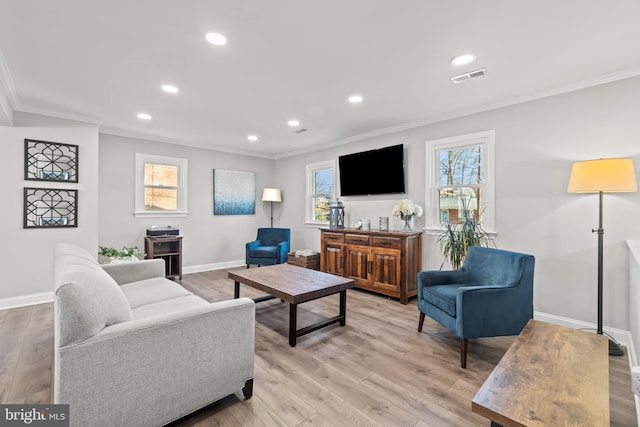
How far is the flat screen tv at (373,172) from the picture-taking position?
14.3 ft

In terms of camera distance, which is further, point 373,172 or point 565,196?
point 373,172

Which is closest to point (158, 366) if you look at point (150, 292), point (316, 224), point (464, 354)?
point (150, 292)

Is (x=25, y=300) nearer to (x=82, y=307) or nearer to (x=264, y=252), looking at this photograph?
(x=264, y=252)

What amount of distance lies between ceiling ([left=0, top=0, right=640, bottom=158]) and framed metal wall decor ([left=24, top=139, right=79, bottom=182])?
41 cm

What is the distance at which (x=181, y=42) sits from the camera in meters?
2.20

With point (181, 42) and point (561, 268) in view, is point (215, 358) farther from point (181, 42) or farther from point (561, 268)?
point (561, 268)

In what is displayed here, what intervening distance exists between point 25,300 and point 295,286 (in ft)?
11.3

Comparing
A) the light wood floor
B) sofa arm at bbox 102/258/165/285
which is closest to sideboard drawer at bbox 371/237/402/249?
the light wood floor

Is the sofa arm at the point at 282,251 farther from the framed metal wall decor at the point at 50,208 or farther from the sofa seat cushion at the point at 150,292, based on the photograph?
the framed metal wall decor at the point at 50,208

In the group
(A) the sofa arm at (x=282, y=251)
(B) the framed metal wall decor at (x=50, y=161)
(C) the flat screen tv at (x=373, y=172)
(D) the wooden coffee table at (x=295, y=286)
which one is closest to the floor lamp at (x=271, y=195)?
(A) the sofa arm at (x=282, y=251)

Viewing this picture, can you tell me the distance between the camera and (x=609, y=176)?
236cm

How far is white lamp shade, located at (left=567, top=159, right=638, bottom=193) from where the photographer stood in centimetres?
234

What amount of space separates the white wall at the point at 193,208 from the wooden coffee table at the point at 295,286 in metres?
2.65

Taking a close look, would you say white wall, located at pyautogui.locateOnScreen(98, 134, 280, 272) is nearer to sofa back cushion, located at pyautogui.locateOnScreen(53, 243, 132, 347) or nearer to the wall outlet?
sofa back cushion, located at pyautogui.locateOnScreen(53, 243, 132, 347)
